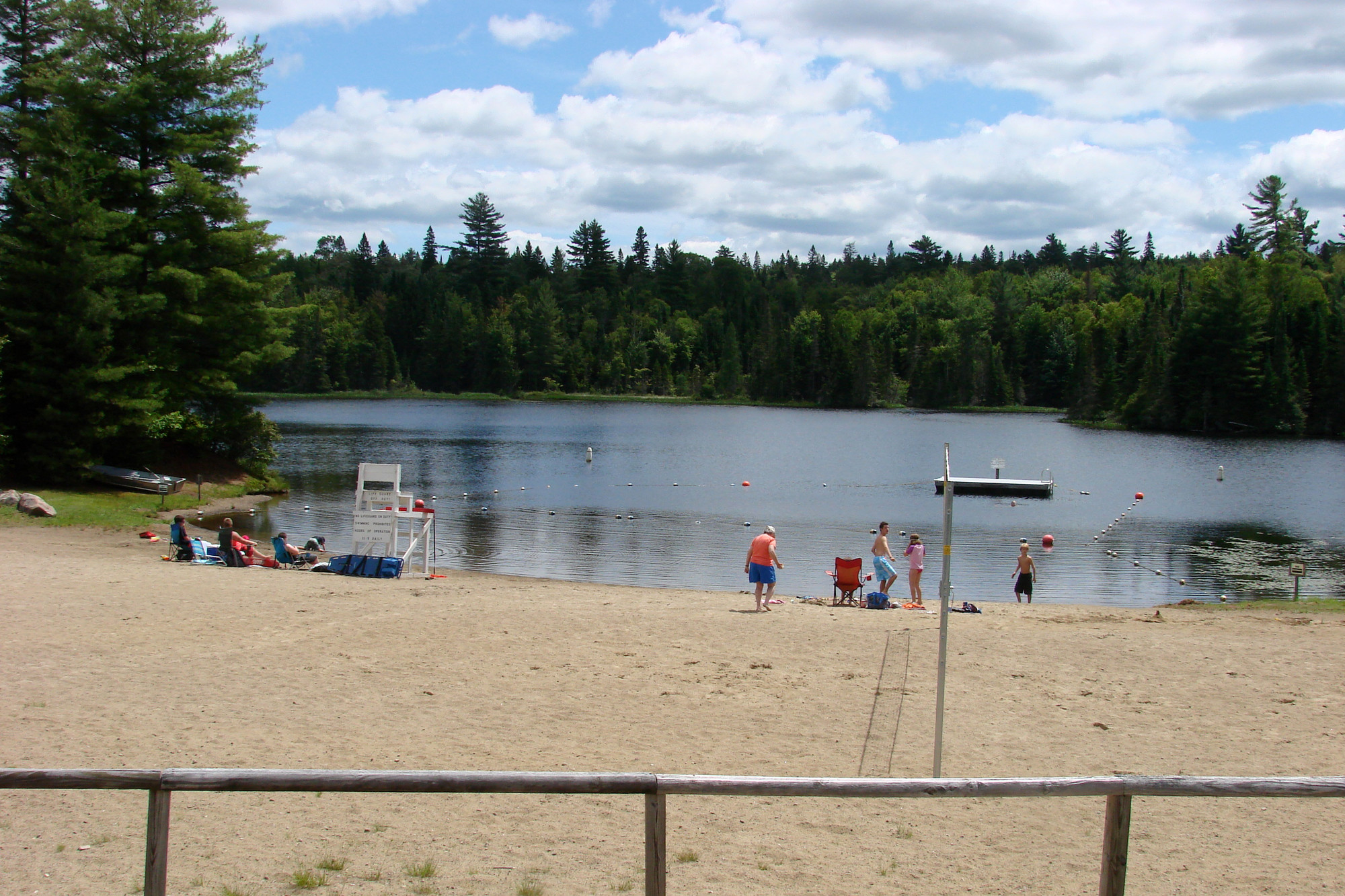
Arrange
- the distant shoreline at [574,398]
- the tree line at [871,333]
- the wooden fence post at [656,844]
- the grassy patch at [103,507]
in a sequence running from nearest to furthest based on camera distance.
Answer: the wooden fence post at [656,844] → the grassy patch at [103,507] → the tree line at [871,333] → the distant shoreline at [574,398]

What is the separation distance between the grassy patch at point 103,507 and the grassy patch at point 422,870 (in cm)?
1980

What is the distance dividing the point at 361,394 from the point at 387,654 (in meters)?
140

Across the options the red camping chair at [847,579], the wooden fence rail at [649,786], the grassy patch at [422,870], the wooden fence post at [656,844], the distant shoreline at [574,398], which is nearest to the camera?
the wooden fence rail at [649,786]

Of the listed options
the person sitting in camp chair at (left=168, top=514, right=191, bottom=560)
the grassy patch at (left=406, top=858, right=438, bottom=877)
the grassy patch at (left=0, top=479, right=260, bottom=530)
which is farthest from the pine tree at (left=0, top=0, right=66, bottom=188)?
the grassy patch at (left=406, top=858, right=438, bottom=877)

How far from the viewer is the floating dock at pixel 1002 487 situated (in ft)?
145

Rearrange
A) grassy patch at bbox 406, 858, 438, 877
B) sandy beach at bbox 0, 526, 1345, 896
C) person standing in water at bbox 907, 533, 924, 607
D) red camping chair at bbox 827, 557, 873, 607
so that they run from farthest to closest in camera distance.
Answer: person standing in water at bbox 907, 533, 924, 607 < red camping chair at bbox 827, 557, 873, 607 < sandy beach at bbox 0, 526, 1345, 896 < grassy patch at bbox 406, 858, 438, 877

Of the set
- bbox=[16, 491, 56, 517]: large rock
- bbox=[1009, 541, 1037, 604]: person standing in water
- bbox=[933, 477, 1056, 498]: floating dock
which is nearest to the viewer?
bbox=[1009, 541, 1037, 604]: person standing in water

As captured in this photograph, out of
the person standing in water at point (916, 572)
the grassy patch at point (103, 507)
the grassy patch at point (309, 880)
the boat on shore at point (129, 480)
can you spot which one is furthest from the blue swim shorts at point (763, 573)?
the boat on shore at point (129, 480)

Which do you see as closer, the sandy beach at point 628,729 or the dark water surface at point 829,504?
the sandy beach at point 628,729

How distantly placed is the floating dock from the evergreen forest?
94.0 feet

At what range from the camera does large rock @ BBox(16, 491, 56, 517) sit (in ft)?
80.9

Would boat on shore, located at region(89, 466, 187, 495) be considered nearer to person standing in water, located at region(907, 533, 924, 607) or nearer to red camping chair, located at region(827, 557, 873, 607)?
red camping chair, located at region(827, 557, 873, 607)

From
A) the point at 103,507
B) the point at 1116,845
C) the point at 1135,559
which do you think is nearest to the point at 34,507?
the point at 103,507

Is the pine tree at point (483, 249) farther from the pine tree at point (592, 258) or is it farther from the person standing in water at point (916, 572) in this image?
the person standing in water at point (916, 572)
